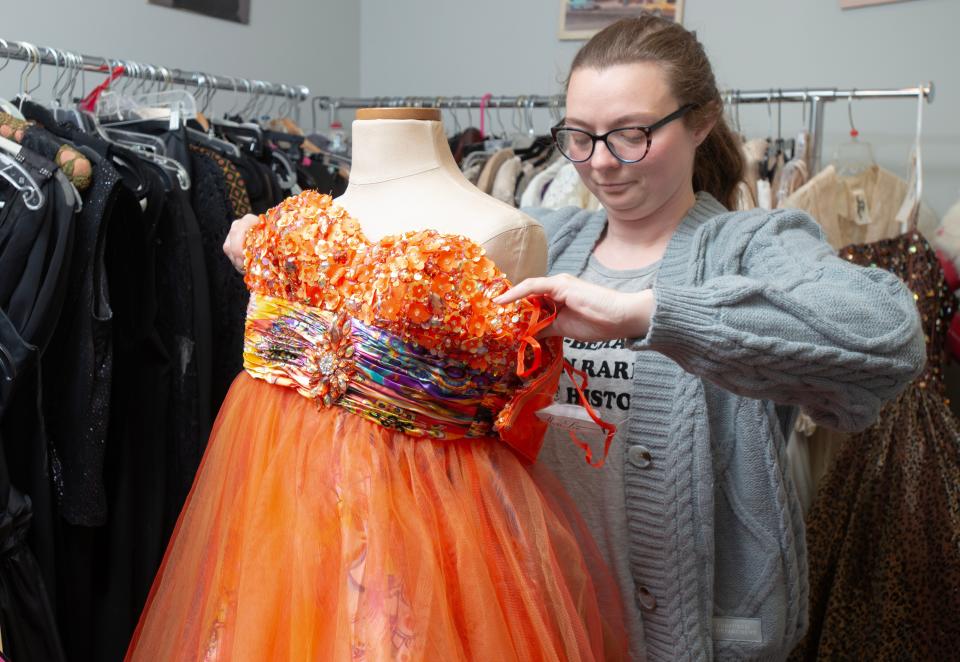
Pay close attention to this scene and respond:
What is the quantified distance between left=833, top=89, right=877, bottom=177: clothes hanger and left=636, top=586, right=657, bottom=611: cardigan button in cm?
140

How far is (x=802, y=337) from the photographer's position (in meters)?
0.90

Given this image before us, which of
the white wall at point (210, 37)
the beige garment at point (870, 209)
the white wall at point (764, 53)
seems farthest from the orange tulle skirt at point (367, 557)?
the white wall at point (210, 37)

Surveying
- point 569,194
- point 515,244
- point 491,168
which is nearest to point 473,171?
point 491,168

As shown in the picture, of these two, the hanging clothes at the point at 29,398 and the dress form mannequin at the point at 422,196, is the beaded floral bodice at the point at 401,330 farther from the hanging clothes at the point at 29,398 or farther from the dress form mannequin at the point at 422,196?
the hanging clothes at the point at 29,398

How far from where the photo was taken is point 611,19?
2.69 meters

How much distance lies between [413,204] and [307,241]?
122 mm

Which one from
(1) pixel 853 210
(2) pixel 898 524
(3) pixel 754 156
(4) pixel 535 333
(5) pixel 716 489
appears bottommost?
(2) pixel 898 524

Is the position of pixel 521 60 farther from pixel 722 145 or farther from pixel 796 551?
pixel 796 551

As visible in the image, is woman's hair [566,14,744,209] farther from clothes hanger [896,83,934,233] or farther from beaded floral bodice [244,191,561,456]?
clothes hanger [896,83,934,233]

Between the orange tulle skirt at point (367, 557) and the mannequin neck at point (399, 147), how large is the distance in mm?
275

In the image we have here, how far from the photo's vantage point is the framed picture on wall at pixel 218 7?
2420 mm

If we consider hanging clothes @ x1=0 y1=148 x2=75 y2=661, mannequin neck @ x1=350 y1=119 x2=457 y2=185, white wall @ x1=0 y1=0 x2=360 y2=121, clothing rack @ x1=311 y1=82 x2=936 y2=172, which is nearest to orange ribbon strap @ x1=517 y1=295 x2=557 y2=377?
mannequin neck @ x1=350 y1=119 x2=457 y2=185

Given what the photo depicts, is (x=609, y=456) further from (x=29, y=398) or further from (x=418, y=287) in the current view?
(x=29, y=398)

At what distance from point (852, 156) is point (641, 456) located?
1.54 m
